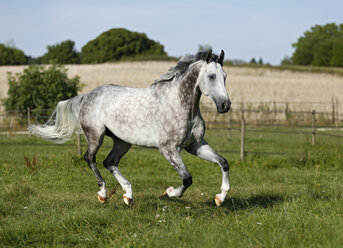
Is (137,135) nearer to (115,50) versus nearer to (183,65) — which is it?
(183,65)

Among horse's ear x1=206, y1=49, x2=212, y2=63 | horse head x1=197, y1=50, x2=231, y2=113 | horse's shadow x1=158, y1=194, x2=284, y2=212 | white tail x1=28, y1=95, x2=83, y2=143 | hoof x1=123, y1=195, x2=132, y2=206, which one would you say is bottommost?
horse's shadow x1=158, y1=194, x2=284, y2=212

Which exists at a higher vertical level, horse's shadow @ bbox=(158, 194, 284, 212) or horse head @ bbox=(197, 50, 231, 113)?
horse head @ bbox=(197, 50, 231, 113)

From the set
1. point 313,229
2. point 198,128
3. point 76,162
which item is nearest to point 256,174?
point 76,162

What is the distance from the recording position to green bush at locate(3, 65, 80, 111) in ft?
72.9

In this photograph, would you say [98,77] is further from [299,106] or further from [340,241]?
[340,241]

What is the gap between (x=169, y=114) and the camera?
223 inches

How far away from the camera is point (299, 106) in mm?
30328

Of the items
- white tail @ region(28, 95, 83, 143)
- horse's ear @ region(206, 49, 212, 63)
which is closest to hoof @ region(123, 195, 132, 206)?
white tail @ region(28, 95, 83, 143)

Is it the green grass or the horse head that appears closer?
the green grass

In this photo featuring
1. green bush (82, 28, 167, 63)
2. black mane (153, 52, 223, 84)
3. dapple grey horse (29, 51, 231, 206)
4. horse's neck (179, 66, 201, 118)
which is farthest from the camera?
green bush (82, 28, 167, 63)

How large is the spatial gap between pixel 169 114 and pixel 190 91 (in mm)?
396

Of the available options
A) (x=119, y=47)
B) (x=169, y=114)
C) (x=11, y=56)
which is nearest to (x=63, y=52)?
(x=11, y=56)

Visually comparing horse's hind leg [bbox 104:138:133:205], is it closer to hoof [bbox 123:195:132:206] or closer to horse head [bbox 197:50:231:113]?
hoof [bbox 123:195:132:206]

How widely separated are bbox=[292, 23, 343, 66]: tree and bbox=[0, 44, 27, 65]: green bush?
49.8 m
